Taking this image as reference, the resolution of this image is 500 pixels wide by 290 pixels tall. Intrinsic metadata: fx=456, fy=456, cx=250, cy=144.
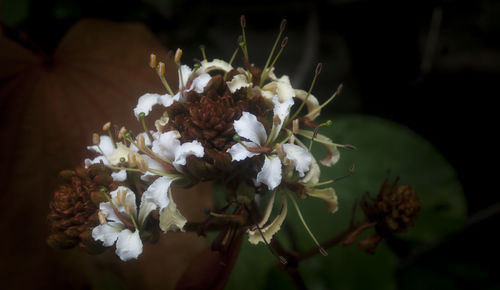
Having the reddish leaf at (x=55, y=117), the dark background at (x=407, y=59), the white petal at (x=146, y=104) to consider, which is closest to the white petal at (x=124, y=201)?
the white petal at (x=146, y=104)

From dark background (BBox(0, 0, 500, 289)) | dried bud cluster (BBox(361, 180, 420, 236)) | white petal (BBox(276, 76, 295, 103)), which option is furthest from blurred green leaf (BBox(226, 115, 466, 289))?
white petal (BBox(276, 76, 295, 103))

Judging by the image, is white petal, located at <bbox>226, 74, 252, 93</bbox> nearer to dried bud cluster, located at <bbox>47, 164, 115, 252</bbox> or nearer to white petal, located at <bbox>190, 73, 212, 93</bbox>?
white petal, located at <bbox>190, 73, 212, 93</bbox>

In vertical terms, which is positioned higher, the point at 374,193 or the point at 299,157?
the point at 299,157

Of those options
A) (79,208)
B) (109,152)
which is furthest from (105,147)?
(79,208)

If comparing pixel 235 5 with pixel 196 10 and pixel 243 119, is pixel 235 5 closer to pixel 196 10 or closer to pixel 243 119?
pixel 196 10

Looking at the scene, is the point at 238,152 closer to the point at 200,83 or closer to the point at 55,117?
the point at 200,83
